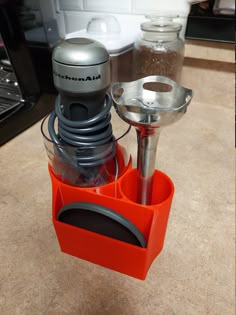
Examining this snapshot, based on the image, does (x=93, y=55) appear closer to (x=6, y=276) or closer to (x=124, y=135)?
(x=124, y=135)

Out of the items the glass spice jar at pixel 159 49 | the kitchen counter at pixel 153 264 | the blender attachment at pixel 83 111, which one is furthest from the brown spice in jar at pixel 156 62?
the blender attachment at pixel 83 111

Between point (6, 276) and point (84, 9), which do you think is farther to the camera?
point (84, 9)

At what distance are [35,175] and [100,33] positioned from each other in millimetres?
306

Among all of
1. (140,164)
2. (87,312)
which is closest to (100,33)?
(140,164)

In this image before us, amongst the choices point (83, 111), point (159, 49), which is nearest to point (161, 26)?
point (159, 49)

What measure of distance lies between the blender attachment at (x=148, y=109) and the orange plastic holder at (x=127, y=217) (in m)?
0.02

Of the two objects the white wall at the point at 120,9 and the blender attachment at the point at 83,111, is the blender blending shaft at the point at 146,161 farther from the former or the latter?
the white wall at the point at 120,9

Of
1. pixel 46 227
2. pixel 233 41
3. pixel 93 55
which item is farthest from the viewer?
pixel 233 41

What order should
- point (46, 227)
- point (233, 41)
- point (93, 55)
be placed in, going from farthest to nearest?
point (233, 41) → point (46, 227) → point (93, 55)

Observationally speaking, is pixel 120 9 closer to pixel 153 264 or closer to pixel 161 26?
pixel 161 26

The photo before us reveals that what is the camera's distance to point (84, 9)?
51cm

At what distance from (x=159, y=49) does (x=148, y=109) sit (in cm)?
34

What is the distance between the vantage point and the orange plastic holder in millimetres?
262

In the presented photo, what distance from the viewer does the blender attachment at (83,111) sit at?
22 cm
